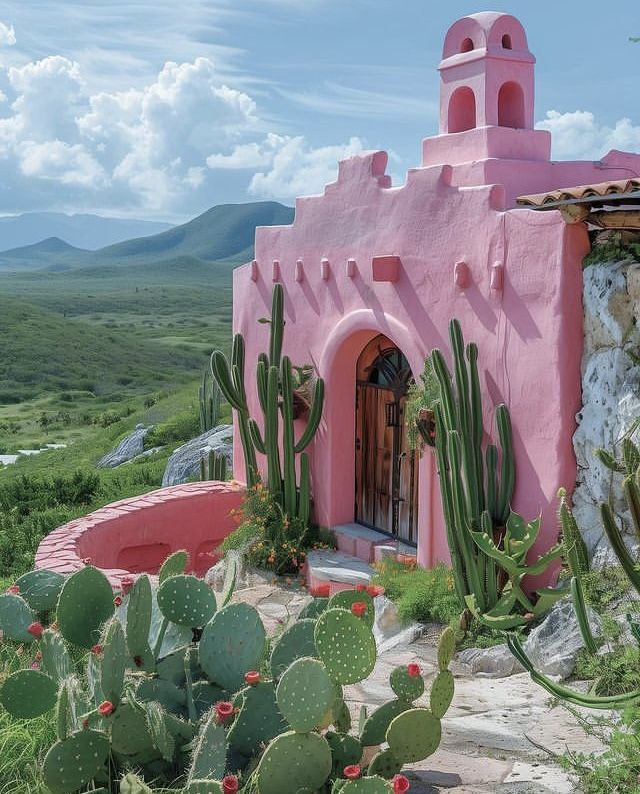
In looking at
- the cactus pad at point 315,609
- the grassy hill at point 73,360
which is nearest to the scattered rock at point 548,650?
the cactus pad at point 315,609

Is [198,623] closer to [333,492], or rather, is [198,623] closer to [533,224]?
[533,224]

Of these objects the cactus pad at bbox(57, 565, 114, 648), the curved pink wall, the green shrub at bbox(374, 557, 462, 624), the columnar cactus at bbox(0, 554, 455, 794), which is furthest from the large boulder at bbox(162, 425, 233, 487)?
the columnar cactus at bbox(0, 554, 455, 794)

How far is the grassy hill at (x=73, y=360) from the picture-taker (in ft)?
191

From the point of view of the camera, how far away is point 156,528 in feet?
40.1

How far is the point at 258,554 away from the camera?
11.1m

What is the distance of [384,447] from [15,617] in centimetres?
575

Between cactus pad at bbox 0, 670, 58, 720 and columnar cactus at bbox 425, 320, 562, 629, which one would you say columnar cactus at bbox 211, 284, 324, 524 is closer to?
columnar cactus at bbox 425, 320, 562, 629

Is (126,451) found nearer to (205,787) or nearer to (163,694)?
(163,694)

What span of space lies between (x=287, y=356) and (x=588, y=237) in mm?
4481

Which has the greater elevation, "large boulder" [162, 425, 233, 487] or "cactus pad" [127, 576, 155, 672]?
"cactus pad" [127, 576, 155, 672]

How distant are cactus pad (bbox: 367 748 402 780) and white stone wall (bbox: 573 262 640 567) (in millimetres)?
3254

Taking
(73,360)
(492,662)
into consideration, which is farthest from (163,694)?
(73,360)

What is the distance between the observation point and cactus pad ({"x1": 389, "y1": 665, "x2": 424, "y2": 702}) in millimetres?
4805

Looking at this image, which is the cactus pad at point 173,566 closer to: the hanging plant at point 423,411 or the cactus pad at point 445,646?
the cactus pad at point 445,646
